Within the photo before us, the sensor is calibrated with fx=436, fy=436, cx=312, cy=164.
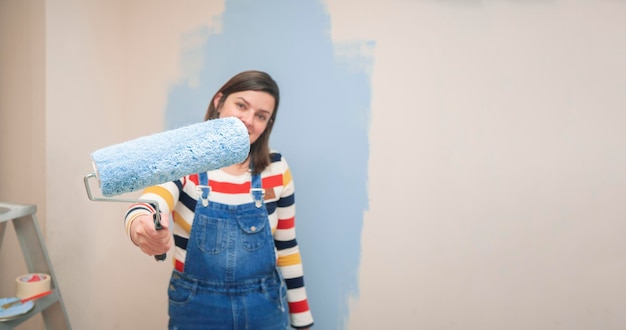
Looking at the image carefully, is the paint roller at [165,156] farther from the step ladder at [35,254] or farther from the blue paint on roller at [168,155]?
the step ladder at [35,254]

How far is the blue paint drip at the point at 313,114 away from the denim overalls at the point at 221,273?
328 mm

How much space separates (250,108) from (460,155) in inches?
25.0

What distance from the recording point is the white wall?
121 centimetres

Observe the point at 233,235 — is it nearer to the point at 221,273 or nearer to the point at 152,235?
the point at 221,273

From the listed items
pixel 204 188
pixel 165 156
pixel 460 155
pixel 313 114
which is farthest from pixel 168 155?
pixel 460 155

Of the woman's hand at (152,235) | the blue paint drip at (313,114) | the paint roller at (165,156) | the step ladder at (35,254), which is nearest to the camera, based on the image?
the paint roller at (165,156)

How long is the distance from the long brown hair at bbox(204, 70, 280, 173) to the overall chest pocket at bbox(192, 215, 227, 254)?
164 mm

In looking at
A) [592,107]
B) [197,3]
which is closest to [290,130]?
[197,3]

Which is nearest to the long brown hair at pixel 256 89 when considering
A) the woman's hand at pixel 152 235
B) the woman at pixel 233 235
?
the woman at pixel 233 235

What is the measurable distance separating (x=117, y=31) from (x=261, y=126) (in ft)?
2.15

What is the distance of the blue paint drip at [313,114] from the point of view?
1.31 m

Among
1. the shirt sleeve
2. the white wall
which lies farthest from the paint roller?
the white wall

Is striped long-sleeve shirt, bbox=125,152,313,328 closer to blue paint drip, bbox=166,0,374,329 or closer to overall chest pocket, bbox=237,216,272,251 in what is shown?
overall chest pocket, bbox=237,216,272,251

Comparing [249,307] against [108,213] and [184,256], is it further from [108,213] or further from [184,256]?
[108,213]
